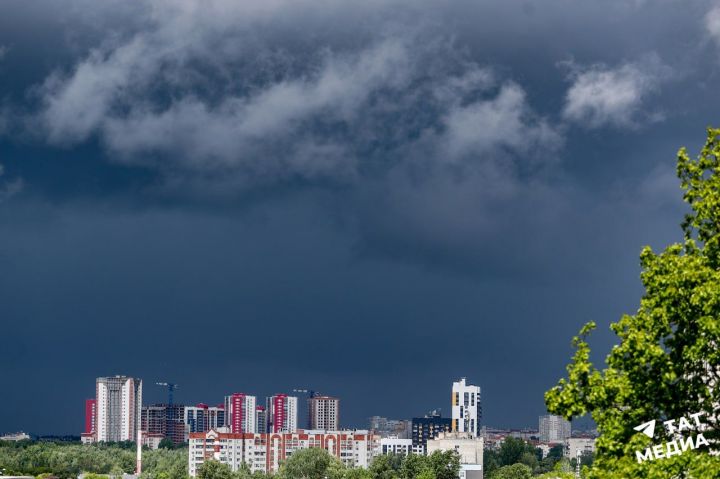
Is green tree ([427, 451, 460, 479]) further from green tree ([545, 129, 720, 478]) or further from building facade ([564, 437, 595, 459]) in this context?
green tree ([545, 129, 720, 478])

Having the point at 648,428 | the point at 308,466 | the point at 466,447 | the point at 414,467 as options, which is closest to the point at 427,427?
the point at 466,447

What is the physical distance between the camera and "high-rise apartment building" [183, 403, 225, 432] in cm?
16330

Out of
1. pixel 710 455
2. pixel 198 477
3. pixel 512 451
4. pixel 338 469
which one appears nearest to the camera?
pixel 710 455

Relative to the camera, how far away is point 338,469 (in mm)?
67938

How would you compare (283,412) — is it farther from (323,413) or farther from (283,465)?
(283,465)

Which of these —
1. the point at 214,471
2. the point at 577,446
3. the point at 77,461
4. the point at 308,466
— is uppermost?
the point at 577,446

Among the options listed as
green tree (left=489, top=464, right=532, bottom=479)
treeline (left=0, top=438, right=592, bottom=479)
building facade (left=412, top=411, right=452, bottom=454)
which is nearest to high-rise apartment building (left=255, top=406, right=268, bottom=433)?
building facade (left=412, top=411, right=452, bottom=454)

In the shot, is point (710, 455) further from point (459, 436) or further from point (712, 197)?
point (459, 436)

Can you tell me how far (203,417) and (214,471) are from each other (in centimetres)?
10416

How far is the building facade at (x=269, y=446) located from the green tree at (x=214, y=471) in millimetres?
26508

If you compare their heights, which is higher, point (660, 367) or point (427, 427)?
point (427, 427)

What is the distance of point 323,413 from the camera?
514 feet

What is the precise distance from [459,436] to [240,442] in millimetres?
17100

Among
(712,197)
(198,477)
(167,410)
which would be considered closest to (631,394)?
(712,197)
